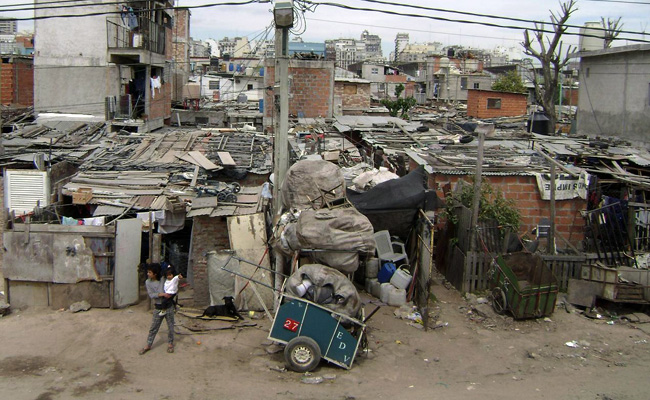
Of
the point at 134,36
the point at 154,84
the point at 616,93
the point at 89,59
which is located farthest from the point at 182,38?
the point at 616,93

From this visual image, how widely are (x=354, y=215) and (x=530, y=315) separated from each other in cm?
353

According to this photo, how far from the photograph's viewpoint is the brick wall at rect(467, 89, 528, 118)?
103 feet

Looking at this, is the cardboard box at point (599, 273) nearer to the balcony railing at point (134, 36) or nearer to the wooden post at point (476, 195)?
the wooden post at point (476, 195)

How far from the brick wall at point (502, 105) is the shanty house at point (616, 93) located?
9.02 metres

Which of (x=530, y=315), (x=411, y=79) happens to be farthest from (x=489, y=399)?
(x=411, y=79)

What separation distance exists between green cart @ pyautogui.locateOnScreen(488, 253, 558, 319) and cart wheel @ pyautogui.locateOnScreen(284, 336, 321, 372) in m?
3.87

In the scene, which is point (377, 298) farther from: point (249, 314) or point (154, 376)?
point (154, 376)

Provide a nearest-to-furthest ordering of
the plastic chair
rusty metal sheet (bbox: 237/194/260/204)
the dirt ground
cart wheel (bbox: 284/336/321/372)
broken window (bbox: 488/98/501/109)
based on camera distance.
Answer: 1. the dirt ground
2. cart wheel (bbox: 284/336/321/372)
3. the plastic chair
4. rusty metal sheet (bbox: 237/194/260/204)
5. broken window (bbox: 488/98/501/109)

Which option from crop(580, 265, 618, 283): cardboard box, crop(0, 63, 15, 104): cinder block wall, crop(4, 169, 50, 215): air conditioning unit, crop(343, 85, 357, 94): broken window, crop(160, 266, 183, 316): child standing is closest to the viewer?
crop(160, 266, 183, 316): child standing

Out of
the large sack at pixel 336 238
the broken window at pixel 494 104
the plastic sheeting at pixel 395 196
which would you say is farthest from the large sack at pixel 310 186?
the broken window at pixel 494 104

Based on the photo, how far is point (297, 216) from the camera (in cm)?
1062

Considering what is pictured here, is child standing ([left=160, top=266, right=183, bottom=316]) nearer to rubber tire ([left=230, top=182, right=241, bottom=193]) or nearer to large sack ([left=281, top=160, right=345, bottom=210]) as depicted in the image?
large sack ([left=281, top=160, right=345, bottom=210])

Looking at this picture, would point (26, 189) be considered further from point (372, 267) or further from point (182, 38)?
point (182, 38)

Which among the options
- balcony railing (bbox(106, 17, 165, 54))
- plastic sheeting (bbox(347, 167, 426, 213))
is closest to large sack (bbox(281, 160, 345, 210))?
plastic sheeting (bbox(347, 167, 426, 213))
